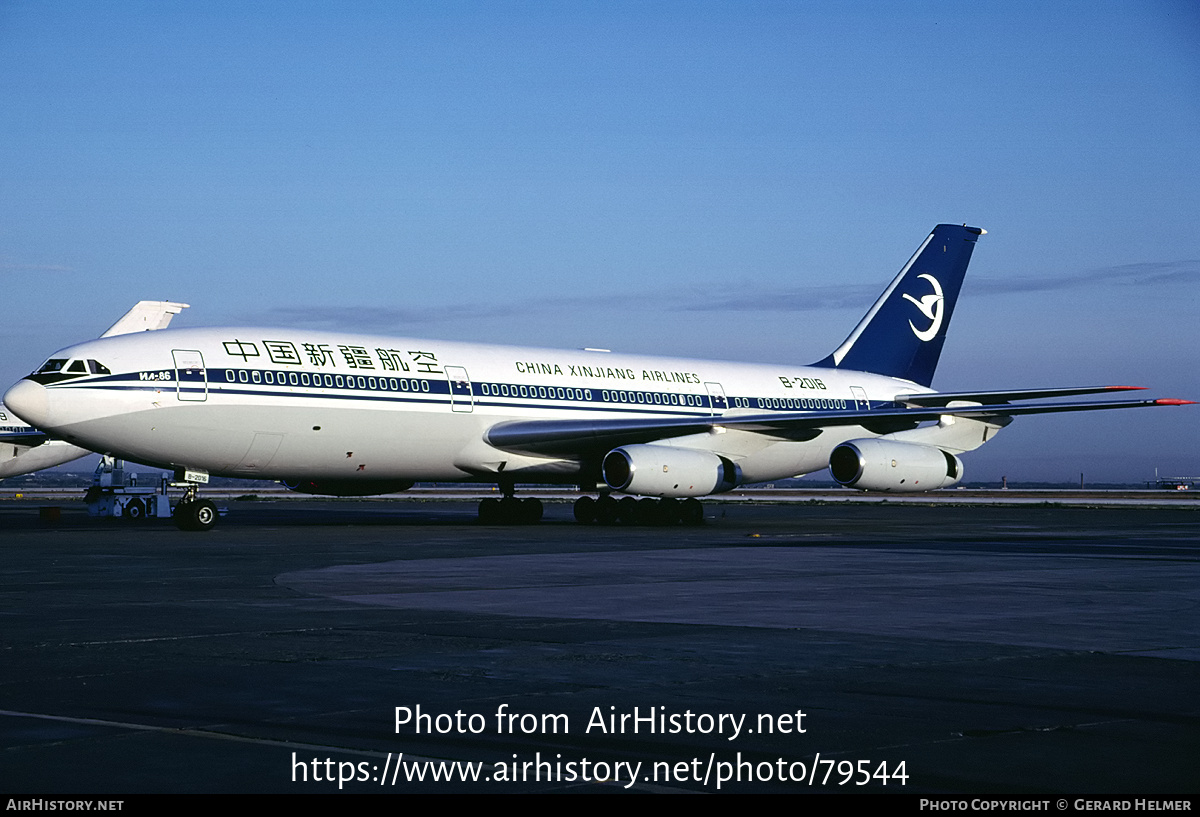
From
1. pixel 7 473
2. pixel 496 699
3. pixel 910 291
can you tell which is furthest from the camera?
pixel 7 473

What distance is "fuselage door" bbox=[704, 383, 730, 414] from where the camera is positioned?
116ft

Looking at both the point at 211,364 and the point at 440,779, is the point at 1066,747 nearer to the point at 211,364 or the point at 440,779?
the point at 440,779

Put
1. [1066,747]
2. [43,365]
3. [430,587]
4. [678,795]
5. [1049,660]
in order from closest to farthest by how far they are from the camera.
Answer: [678,795] < [1066,747] < [1049,660] < [430,587] < [43,365]

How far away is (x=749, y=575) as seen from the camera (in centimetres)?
1550

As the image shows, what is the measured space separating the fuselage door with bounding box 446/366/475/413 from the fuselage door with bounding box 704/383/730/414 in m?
8.07

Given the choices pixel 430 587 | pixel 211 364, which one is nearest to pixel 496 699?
pixel 430 587

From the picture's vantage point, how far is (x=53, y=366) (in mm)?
24703

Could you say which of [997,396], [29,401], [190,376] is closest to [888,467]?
[997,396]

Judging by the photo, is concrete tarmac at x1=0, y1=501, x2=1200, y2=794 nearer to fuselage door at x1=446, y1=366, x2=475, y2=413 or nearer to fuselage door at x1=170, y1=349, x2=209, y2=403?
fuselage door at x1=170, y1=349, x2=209, y2=403

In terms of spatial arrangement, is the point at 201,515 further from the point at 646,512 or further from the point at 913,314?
the point at 913,314

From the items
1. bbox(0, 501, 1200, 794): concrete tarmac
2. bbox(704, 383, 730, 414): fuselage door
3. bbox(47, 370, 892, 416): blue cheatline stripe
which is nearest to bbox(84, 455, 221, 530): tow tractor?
bbox(47, 370, 892, 416): blue cheatline stripe

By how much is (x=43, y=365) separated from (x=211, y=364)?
10.2ft

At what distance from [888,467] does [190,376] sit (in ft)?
55.2

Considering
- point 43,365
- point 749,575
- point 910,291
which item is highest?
point 910,291
